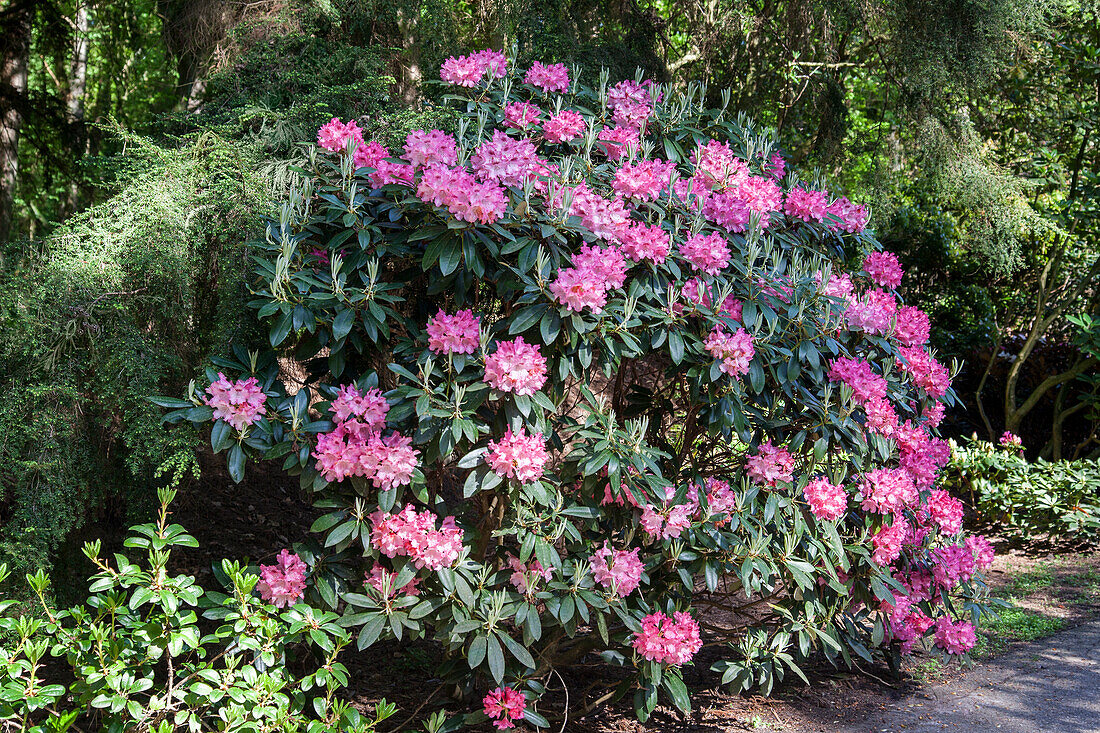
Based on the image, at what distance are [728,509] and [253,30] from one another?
317 cm

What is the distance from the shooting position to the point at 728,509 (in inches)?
102

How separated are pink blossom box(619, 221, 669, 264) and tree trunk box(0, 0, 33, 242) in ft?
15.2

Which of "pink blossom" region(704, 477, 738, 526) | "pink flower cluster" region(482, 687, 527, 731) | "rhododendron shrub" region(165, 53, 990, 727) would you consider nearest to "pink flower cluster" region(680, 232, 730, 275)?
"rhododendron shrub" region(165, 53, 990, 727)

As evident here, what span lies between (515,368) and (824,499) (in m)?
1.15

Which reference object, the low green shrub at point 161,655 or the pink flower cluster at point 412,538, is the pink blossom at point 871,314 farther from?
the low green shrub at point 161,655

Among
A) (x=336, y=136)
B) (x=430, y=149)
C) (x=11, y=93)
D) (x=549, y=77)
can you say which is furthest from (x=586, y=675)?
(x=11, y=93)

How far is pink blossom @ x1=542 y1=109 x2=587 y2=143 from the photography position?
114 inches

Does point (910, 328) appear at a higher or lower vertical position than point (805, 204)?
lower

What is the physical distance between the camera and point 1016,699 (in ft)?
10.4

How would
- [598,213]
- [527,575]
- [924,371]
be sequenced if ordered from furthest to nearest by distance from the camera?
[924,371]
[598,213]
[527,575]

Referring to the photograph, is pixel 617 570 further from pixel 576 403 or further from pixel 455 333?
pixel 455 333

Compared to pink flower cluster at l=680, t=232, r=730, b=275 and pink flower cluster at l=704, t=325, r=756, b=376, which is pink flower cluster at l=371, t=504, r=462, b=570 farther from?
pink flower cluster at l=680, t=232, r=730, b=275

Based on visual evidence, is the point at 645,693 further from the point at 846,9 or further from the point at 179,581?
the point at 846,9

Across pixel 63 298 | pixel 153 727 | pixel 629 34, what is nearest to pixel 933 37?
pixel 629 34
